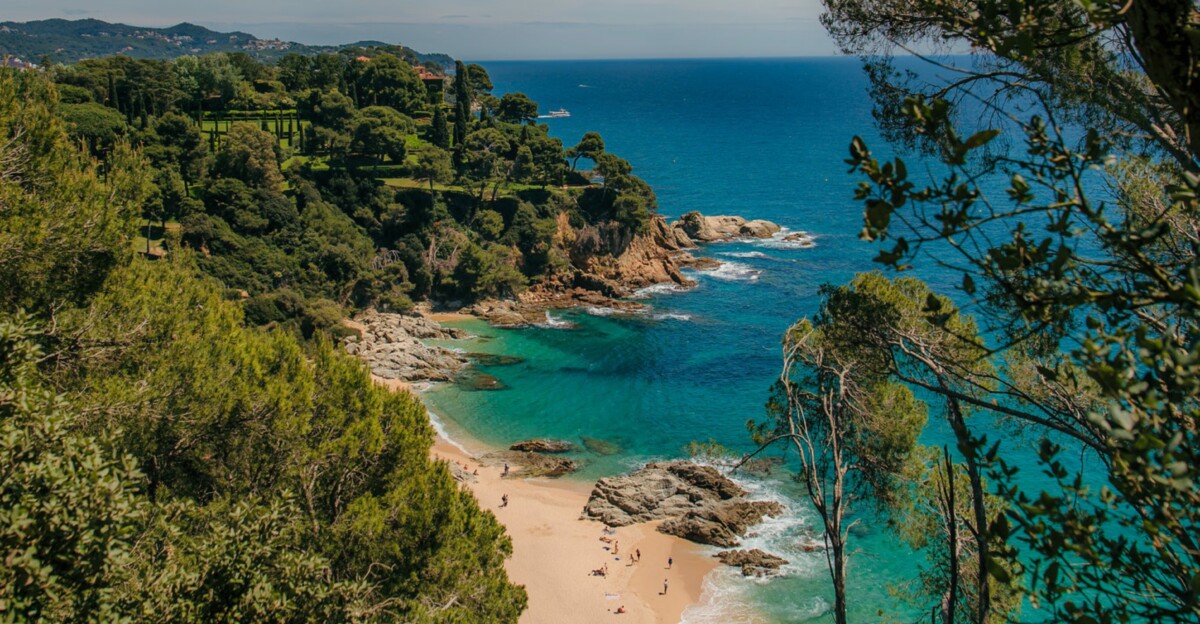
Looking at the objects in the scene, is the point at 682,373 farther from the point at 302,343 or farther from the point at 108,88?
the point at 108,88

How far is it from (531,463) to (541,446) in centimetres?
120

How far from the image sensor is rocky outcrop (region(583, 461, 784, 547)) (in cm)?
2356

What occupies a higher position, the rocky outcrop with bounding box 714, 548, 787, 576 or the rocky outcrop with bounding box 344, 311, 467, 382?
the rocky outcrop with bounding box 344, 311, 467, 382

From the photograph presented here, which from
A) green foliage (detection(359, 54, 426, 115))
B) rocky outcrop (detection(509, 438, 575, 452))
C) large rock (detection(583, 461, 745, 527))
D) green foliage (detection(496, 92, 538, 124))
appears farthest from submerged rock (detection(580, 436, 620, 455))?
green foliage (detection(359, 54, 426, 115))

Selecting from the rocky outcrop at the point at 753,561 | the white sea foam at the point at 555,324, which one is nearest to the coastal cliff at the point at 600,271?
the white sea foam at the point at 555,324

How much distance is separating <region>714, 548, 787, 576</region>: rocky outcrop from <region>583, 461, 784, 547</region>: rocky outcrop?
72 centimetres

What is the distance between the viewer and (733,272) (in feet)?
162

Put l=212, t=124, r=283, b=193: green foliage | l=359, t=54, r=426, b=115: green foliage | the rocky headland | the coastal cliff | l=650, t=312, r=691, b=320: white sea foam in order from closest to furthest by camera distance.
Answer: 1. l=650, t=312, r=691, b=320: white sea foam
2. l=212, t=124, r=283, b=193: green foliage
3. the rocky headland
4. the coastal cliff
5. l=359, t=54, r=426, b=115: green foliage

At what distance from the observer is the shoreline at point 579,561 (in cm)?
2055

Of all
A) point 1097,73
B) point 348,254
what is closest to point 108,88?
point 348,254

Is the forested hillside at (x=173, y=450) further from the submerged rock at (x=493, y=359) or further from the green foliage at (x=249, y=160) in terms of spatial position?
the green foliage at (x=249, y=160)

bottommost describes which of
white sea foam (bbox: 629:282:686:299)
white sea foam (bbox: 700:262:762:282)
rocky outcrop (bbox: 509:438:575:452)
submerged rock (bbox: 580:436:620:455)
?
rocky outcrop (bbox: 509:438:575:452)

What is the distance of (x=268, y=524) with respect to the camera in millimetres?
7406

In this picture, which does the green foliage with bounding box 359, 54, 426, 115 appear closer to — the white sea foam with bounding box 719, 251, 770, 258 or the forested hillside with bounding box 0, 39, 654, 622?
the white sea foam with bounding box 719, 251, 770, 258
